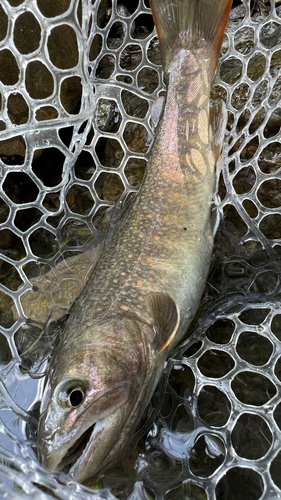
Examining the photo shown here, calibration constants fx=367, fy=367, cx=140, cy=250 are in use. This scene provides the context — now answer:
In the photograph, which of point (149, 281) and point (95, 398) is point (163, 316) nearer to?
point (149, 281)

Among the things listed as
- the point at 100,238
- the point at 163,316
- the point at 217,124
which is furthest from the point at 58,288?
the point at 217,124

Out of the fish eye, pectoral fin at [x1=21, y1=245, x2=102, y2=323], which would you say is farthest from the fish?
pectoral fin at [x1=21, y1=245, x2=102, y2=323]

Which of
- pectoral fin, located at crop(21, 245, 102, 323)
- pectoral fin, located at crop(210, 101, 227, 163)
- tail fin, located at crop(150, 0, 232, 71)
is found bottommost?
pectoral fin, located at crop(21, 245, 102, 323)

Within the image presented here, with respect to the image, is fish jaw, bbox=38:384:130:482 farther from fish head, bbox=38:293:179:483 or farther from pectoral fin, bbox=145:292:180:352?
pectoral fin, bbox=145:292:180:352

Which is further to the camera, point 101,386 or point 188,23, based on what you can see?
point 188,23

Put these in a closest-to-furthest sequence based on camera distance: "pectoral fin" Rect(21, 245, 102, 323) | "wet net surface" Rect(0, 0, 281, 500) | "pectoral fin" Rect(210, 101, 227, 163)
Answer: "wet net surface" Rect(0, 0, 281, 500)
"pectoral fin" Rect(210, 101, 227, 163)
"pectoral fin" Rect(21, 245, 102, 323)

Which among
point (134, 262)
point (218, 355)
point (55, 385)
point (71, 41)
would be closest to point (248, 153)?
point (134, 262)

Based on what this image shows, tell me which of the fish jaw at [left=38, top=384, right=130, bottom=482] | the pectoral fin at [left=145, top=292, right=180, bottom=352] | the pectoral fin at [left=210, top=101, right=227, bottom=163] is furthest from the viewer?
the pectoral fin at [left=210, top=101, right=227, bottom=163]

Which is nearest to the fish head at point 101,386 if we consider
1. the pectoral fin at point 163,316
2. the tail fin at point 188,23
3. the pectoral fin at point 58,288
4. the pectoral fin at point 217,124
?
the pectoral fin at point 163,316

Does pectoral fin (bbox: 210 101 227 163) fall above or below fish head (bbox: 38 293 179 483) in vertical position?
above
